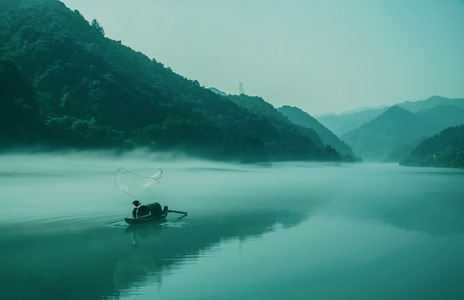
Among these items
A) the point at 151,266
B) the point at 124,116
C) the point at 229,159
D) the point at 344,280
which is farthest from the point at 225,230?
the point at 229,159

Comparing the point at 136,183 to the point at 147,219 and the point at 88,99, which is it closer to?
the point at 147,219

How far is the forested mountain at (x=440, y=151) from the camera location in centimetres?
13473

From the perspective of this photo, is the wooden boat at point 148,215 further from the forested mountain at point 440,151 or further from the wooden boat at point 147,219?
the forested mountain at point 440,151

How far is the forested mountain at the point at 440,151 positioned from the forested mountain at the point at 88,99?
1971 inches

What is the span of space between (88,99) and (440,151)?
121m

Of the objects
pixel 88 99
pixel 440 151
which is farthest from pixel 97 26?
pixel 440 151

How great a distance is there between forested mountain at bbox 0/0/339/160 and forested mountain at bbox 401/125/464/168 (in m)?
50.1

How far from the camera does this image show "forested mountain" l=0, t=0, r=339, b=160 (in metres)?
65.1

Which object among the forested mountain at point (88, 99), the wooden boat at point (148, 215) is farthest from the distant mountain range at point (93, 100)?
the wooden boat at point (148, 215)

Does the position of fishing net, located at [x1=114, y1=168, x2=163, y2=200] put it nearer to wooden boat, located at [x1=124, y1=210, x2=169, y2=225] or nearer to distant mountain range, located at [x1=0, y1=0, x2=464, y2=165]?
wooden boat, located at [x1=124, y1=210, x2=169, y2=225]

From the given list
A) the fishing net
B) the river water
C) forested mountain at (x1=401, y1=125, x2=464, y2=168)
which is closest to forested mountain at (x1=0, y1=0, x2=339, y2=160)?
the river water

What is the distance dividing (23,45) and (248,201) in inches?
2849

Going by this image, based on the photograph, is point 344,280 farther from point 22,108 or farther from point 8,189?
point 22,108

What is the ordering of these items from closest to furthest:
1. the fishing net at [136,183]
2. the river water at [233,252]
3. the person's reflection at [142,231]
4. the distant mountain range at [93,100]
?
the river water at [233,252] → the person's reflection at [142,231] → the fishing net at [136,183] → the distant mountain range at [93,100]
